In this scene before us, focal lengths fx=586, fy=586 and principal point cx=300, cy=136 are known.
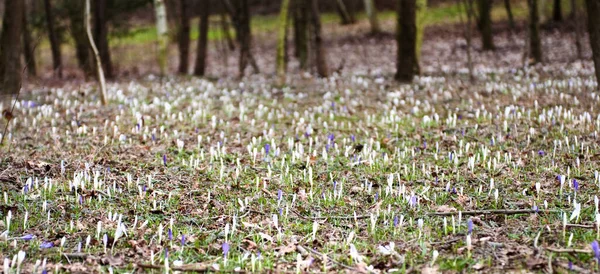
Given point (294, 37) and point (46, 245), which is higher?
point (294, 37)

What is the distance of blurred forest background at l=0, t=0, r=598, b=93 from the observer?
17.8 meters

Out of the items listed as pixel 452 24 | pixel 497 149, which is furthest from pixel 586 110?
pixel 452 24

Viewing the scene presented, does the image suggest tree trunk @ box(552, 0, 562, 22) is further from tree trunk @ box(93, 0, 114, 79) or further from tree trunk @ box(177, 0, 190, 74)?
tree trunk @ box(93, 0, 114, 79)

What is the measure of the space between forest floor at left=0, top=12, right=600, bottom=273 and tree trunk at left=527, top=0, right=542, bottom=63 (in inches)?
197

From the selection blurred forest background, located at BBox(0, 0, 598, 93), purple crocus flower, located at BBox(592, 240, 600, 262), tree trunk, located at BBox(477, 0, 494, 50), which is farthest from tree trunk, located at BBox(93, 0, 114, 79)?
purple crocus flower, located at BBox(592, 240, 600, 262)

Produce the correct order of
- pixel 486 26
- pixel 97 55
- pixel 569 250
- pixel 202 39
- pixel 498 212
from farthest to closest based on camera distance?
1. pixel 486 26
2. pixel 202 39
3. pixel 97 55
4. pixel 498 212
5. pixel 569 250

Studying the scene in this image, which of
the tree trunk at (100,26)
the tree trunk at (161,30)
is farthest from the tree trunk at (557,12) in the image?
the tree trunk at (100,26)

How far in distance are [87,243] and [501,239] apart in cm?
347

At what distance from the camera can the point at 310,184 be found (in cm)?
688

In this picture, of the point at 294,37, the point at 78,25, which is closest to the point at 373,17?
the point at 294,37

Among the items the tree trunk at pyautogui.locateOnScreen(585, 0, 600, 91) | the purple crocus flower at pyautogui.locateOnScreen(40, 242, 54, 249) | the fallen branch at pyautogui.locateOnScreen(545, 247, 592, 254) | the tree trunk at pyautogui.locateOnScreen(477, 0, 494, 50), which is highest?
the tree trunk at pyautogui.locateOnScreen(477, 0, 494, 50)

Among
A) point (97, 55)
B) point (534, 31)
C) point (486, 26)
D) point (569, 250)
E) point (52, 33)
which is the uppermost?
point (52, 33)

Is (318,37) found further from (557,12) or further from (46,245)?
(557,12)

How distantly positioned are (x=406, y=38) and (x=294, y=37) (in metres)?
16.1
